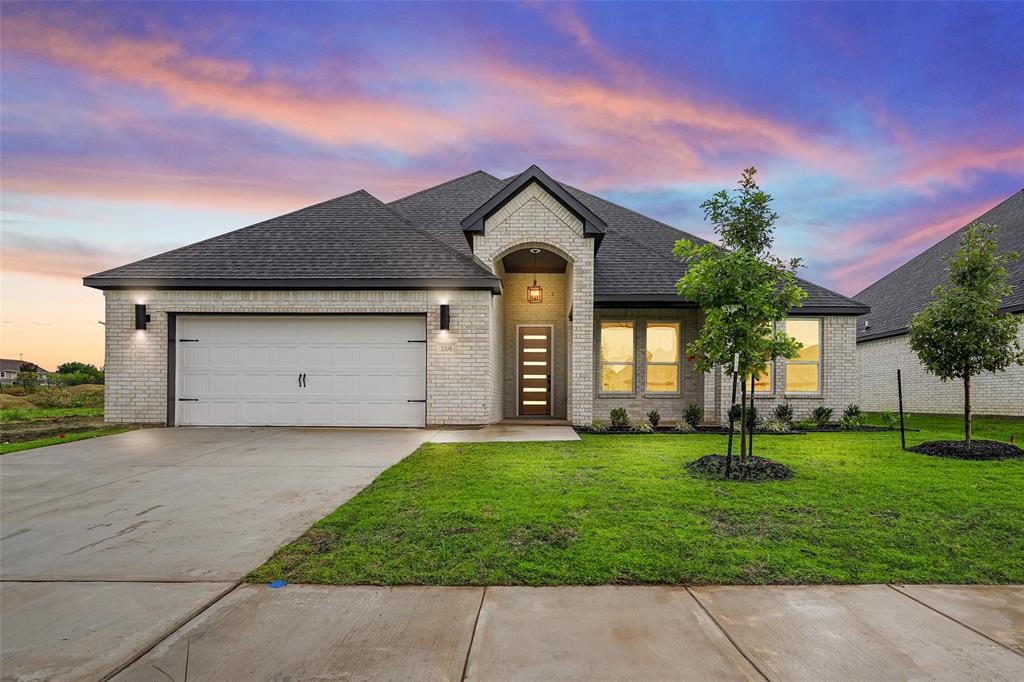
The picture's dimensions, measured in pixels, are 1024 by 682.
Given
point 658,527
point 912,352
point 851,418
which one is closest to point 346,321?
point 658,527

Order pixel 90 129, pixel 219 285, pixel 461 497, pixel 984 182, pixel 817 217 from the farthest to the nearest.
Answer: pixel 817 217 → pixel 984 182 → pixel 90 129 → pixel 219 285 → pixel 461 497

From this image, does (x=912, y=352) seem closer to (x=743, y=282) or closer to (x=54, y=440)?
(x=743, y=282)

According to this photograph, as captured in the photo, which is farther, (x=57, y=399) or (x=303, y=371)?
(x=57, y=399)

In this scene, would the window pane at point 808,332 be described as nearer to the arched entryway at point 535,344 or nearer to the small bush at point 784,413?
the small bush at point 784,413

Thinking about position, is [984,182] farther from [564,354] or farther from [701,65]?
[564,354]

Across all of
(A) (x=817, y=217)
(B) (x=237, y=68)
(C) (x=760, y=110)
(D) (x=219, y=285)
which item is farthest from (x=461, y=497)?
(A) (x=817, y=217)

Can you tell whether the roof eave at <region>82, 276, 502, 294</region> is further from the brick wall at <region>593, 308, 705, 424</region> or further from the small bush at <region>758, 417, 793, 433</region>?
the small bush at <region>758, 417, 793, 433</region>

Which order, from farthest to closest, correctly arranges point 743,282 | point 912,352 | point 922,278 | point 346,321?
point 922,278 < point 912,352 < point 346,321 < point 743,282

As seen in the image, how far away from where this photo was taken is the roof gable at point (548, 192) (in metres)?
11.9

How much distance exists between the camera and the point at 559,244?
12.2 metres

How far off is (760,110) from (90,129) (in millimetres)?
18026

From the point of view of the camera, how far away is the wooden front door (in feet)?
48.2

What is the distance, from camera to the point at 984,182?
877 inches

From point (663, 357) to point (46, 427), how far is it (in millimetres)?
15368
